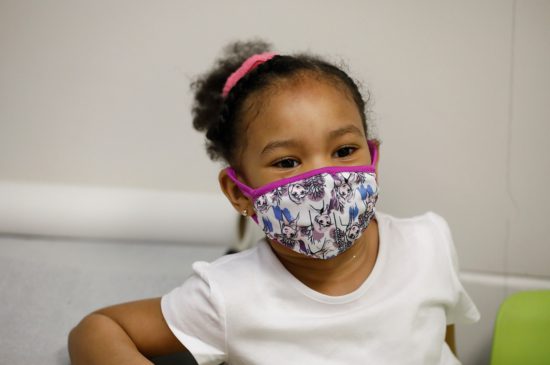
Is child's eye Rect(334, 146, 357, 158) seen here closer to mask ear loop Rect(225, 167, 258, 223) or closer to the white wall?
mask ear loop Rect(225, 167, 258, 223)

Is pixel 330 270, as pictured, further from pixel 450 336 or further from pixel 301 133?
pixel 450 336

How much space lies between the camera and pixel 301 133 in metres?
0.77

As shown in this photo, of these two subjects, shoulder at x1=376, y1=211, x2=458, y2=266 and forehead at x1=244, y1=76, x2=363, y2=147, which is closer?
forehead at x1=244, y1=76, x2=363, y2=147

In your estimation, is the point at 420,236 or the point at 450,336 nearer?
the point at 420,236

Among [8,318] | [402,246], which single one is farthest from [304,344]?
[8,318]

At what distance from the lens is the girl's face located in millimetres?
776

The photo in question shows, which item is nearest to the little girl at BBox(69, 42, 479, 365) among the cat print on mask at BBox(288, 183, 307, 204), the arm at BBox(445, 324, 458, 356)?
the cat print on mask at BBox(288, 183, 307, 204)

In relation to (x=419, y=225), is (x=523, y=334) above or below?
below

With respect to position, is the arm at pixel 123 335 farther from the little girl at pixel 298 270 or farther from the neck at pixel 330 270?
the neck at pixel 330 270

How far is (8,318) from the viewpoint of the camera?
993 mm

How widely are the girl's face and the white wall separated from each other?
1.10 ft

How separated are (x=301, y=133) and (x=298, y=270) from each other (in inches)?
8.9

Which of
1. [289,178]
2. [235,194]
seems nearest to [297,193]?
[289,178]

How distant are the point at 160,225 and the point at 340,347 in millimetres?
514
